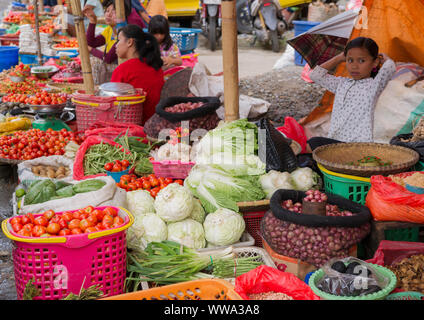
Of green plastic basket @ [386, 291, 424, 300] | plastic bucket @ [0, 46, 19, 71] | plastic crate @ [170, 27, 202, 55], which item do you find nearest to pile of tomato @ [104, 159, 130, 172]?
green plastic basket @ [386, 291, 424, 300]

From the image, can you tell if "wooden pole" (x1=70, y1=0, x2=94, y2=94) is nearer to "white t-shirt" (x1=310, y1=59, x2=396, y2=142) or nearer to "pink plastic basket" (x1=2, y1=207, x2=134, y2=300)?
"white t-shirt" (x1=310, y1=59, x2=396, y2=142)

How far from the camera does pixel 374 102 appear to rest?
4.44 m

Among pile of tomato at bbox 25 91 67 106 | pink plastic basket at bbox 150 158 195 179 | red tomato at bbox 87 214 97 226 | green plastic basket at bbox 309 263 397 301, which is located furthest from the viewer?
pile of tomato at bbox 25 91 67 106

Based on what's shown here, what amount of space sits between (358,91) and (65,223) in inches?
122

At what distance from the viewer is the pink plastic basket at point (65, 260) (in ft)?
7.85

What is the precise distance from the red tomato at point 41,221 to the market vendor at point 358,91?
2.67 metres

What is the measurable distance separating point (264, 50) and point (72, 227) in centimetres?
1243

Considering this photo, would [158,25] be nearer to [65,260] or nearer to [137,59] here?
[137,59]

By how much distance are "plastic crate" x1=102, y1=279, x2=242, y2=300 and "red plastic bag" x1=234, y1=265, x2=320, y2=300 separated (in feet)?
0.32

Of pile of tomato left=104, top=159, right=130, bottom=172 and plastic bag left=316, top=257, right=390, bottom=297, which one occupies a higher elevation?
pile of tomato left=104, top=159, right=130, bottom=172

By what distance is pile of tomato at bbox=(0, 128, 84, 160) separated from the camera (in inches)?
183

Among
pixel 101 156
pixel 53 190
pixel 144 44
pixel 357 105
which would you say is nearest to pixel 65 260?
pixel 53 190

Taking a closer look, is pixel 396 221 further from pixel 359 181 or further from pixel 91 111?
pixel 91 111
